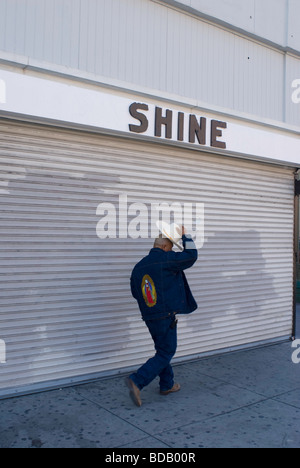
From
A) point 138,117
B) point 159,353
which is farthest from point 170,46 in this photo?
point 159,353

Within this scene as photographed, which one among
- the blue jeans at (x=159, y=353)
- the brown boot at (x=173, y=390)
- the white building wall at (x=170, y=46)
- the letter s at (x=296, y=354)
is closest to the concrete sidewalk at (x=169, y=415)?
the brown boot at (x=173, y=390)

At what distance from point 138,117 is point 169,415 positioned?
3.30 meters

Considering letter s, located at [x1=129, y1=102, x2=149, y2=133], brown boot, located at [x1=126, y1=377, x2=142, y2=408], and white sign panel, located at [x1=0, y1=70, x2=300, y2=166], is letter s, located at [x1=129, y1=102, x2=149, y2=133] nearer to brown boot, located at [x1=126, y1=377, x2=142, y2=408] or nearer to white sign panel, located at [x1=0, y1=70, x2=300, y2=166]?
white sign panel, located at [x1=0, y1=70, x2=300, y2=166]

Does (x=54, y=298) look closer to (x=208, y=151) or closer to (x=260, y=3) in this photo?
(x=208, y=151)

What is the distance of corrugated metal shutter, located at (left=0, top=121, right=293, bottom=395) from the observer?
193 inches

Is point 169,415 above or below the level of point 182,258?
below

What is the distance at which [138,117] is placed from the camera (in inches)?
218

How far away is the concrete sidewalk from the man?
383mm

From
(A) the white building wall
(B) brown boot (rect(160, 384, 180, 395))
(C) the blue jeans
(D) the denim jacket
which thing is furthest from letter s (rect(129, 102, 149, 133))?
(B) brown boot (rect(160, 384, 180, 395))

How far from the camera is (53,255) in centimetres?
515

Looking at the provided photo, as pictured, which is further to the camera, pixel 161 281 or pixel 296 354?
pixel 296 354

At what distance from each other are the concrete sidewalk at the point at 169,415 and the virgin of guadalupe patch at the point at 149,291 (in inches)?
41.4

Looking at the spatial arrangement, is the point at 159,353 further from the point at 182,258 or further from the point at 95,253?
the point at 95,253

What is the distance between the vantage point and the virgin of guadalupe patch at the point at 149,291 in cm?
466
